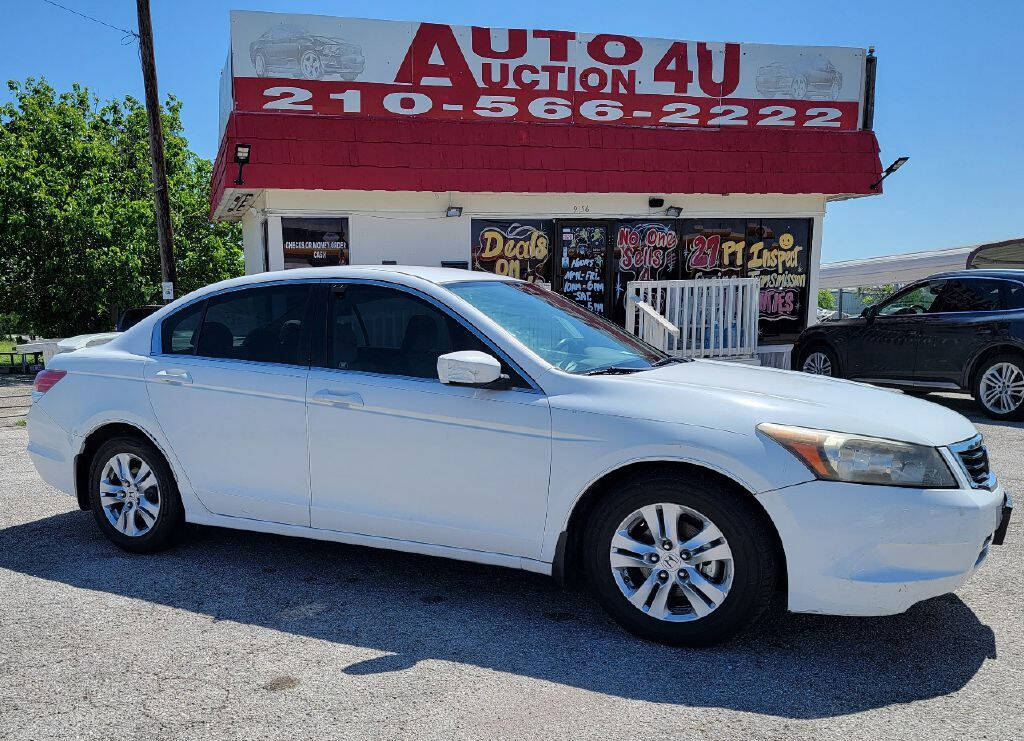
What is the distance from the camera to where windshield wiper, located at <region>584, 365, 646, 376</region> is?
4062mm

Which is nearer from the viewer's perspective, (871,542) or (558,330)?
(871,542)

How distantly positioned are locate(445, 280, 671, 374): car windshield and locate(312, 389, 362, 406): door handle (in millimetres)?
721

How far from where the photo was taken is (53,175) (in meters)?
21.9

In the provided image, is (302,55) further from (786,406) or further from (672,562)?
(672,562)

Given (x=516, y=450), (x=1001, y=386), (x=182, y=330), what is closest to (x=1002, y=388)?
(x=1001, y=386)

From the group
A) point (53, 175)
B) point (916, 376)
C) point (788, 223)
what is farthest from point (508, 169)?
point (53, 175)

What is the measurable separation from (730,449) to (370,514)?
5.76 feet

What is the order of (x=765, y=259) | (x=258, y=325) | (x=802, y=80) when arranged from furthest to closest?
1. (x=765, y=259)
2. (x=802, y=80)
3. (x=258, y=325)

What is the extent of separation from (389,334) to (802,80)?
432 inches

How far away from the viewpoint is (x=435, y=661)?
140 inches

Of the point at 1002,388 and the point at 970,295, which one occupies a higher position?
the point at 970,295

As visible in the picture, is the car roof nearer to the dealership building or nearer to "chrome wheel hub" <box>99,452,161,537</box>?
the dealership building

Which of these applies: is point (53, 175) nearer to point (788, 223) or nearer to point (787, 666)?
point (788, 223)

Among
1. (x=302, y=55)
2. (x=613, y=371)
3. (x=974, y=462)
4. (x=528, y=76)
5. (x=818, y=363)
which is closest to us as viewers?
(x=974, y=462)
